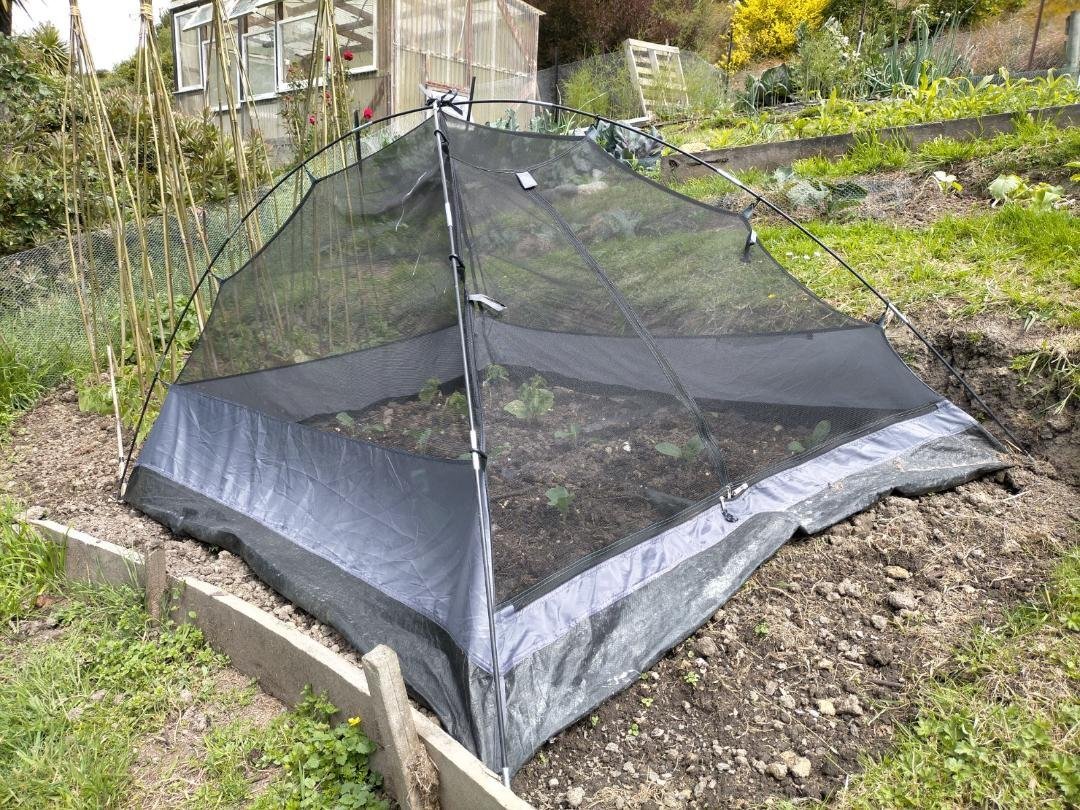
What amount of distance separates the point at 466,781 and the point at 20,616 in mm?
1734

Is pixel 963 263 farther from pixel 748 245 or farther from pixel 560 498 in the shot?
pixel 560 498

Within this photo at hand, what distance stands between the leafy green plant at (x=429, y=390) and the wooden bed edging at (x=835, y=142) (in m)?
3.51

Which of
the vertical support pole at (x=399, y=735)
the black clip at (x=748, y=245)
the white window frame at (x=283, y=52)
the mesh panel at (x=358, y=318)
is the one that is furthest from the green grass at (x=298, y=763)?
the white window frame at (x=283, y=52)

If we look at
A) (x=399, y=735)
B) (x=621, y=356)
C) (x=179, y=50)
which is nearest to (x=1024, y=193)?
(x=621, y=356)

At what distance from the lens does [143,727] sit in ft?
5.96

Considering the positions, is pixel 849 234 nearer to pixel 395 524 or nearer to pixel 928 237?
pixel 928 237

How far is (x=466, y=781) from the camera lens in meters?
1.39

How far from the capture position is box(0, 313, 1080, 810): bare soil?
1.60 m

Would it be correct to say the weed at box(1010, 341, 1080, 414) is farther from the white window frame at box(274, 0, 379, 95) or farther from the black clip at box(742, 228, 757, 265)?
the white window frame at box(274, 0, 379, 95)

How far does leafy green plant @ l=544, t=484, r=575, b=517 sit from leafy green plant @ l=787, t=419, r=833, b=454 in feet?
3.11

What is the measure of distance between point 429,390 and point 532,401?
0.28m

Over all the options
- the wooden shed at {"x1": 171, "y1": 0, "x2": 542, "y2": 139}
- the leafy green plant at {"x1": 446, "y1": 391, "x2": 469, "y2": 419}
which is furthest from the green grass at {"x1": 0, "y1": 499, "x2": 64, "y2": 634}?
the wooden shed at {"x1": 171, "y1": 0, "x2": 542, "y2": 139}

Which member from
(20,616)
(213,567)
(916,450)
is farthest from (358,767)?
(916,450)

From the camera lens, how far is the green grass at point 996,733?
1.46 m
